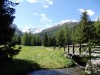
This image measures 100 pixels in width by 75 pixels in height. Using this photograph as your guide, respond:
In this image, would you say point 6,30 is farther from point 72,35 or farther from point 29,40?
point 29,40

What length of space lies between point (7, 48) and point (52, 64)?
10219 millimetres

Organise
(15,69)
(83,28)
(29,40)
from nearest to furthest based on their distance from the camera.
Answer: (15,69)
(83,28)
(29,40)

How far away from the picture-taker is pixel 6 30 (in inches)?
997

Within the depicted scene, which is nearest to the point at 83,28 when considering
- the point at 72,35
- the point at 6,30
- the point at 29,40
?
the point at 6,30

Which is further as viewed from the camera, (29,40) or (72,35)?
(29,40)

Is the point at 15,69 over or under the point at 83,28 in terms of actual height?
under

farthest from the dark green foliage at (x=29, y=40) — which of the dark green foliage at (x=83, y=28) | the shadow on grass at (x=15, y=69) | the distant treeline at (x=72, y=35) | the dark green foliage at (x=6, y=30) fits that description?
the dark green foliage at (x=6, y=30)

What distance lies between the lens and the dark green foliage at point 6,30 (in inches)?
969

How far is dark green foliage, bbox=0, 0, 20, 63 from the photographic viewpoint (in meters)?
24.6

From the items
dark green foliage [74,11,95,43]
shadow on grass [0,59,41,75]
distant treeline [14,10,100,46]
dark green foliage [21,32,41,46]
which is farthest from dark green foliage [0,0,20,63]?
dark green foliage [21,32,41,46]

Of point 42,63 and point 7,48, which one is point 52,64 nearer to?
point 42,63

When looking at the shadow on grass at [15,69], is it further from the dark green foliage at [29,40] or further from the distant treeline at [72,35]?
the dark green foliage at [29,40]

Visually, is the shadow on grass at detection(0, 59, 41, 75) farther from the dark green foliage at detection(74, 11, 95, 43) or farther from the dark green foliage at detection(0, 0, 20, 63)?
the dark green foliage at detection(74, 11, 95, 43)

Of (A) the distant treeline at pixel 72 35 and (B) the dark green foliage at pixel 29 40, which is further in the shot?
(B) the dark green foliage at pixel 29 40
